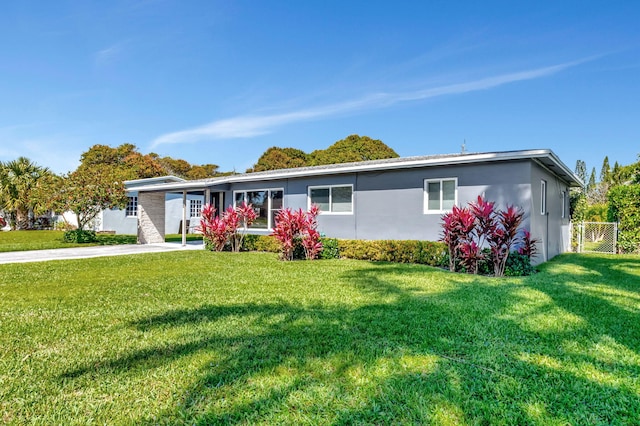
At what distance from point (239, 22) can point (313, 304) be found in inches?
475

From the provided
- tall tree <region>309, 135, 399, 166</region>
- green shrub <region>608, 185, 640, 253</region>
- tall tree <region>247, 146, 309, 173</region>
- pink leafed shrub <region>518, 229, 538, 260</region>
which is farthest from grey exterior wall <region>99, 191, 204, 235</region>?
green shrub <region>608, 185, 640, 253</region>

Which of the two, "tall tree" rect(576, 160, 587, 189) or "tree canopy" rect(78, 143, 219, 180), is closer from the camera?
"tree canopy" rect(78, 143, 219, 180)

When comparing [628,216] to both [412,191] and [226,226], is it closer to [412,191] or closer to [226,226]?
[412,191]

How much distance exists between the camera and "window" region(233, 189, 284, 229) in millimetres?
14773

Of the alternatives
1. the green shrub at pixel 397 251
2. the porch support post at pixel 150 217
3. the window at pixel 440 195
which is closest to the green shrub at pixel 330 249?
the green shrub at pixel 397 251

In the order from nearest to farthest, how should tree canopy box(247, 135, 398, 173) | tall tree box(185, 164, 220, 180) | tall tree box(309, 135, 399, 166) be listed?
tall tree box(309, 135, 399, 166), tree canopy box(247, 135, 398, 173), tall tree box(185, 164, 220, 180)

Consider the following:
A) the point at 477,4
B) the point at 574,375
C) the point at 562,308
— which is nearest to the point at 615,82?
the point at 477,4

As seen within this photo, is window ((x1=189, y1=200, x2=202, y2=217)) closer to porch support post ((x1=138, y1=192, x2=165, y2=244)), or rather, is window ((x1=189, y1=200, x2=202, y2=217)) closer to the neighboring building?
porch support post ((x1=138, y1=192, x2=165, y2=244))

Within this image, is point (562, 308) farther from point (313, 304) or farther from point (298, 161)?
point (298, 161)

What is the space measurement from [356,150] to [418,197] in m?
25.7

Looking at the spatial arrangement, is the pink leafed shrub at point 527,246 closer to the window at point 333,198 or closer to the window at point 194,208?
the window at point 333,198

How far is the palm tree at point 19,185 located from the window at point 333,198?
20.0 metres

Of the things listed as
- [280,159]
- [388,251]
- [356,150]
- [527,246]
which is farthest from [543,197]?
[280,159]

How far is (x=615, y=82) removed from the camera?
50.2ft
